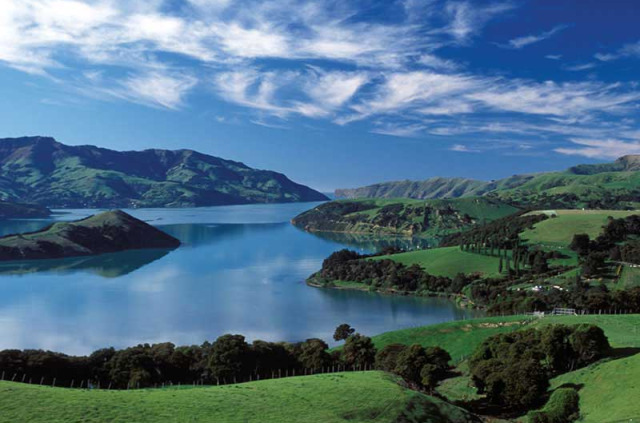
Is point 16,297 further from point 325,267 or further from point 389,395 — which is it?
point 389,395

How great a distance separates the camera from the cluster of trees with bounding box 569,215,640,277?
122312 mm

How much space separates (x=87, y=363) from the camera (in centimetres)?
5575

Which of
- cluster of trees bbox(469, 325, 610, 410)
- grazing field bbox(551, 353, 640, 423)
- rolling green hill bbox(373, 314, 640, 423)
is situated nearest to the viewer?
grazing field bbox(551, 353, 640, 423)

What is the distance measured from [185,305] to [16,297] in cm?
5005

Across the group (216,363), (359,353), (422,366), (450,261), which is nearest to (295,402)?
(422,366)

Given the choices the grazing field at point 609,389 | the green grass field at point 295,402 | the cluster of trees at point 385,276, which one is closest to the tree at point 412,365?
the green grass field at point 295,402

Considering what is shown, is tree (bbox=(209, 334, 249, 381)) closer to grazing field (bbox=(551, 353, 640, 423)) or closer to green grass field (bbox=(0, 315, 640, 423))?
green grass field (bbox=(0, 315, 640, 423))

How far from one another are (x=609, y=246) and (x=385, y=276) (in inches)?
2613

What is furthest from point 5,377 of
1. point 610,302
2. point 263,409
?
point 610,302

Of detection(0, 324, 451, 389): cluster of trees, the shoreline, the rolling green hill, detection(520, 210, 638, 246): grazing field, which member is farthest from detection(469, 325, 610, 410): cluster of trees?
detection(520, 210, 638, 246): grazing field

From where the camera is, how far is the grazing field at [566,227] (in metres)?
165

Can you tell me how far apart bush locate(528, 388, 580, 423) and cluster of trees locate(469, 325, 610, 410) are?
3.74 m

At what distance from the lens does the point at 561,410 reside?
33.7 meters

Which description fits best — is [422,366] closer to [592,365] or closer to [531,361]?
[531,361]
